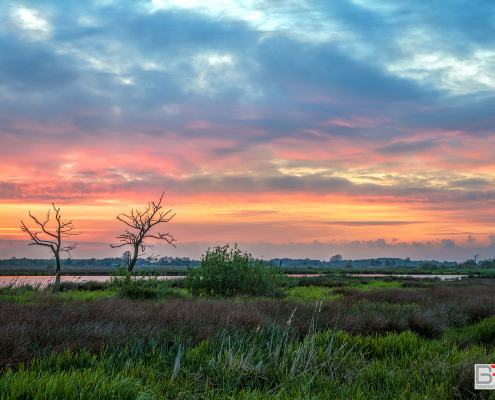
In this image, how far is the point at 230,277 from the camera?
708 inches

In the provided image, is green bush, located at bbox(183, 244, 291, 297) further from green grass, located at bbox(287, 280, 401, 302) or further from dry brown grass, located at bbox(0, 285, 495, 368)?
dry brown grass, located at bbox(0, 285, 495, 368)

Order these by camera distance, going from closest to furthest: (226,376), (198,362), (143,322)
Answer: (226,376) → (198,362) → (143,322)

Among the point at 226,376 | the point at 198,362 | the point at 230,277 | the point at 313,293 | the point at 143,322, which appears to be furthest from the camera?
the point at 313,293

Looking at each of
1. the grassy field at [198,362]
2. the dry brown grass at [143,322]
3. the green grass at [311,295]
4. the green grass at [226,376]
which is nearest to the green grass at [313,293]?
the green grass at [311,295]

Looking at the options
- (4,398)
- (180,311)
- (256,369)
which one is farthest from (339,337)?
(4,398)

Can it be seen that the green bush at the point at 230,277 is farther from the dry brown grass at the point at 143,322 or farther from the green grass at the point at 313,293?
the dry brown grass at the point at 143,322

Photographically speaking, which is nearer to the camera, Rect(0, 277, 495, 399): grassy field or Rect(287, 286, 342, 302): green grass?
Rect(0, 277, 495, 399): grassy field

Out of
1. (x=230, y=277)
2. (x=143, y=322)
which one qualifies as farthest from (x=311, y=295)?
(x=143, y=322)

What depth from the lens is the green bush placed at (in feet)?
59.3

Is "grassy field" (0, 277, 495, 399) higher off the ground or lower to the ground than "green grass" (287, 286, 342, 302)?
higher

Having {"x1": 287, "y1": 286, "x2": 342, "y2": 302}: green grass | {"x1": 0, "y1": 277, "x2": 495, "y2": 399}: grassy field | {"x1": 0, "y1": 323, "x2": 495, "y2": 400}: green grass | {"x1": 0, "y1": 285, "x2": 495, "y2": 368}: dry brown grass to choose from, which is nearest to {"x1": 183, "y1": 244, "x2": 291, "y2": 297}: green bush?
{"x1": 287, "y1": 286, "x2": 342, "y2": 302}: green grass

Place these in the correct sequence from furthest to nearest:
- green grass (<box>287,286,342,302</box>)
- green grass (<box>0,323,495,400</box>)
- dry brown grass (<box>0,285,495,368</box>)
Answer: green grass (<box>287,286,342,302</box>) < dry brown grass (<box>0,285,495,368</box>) < green grass (<box>0,323,495,400</box>)

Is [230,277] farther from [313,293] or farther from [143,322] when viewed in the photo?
[143,322]

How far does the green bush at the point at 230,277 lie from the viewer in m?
18.1
